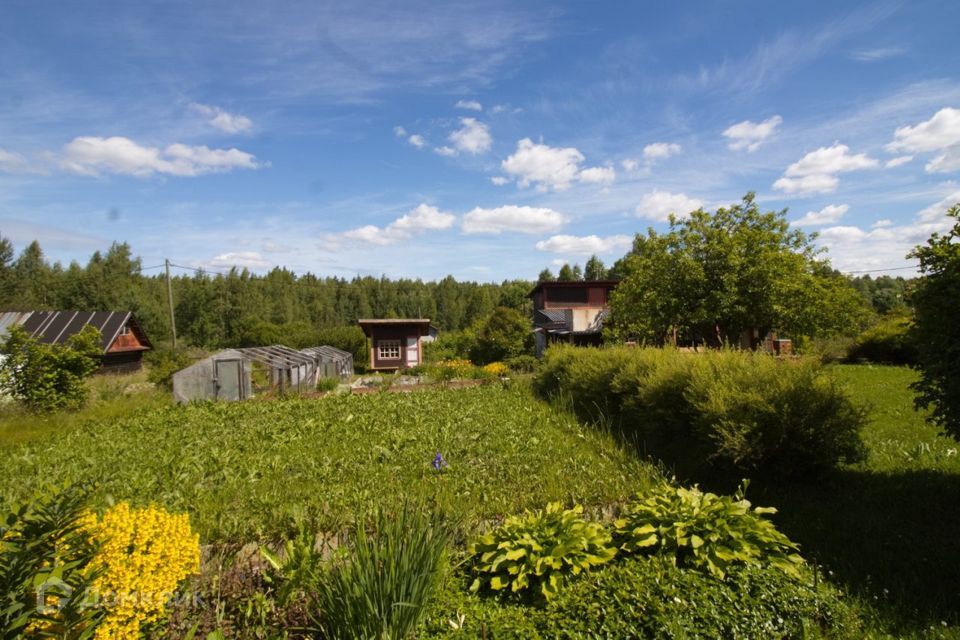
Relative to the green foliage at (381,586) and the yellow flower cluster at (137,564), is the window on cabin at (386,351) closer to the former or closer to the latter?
the green foliage at (381,586)

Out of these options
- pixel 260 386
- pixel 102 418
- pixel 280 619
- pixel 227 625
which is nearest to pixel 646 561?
pixel 280 619

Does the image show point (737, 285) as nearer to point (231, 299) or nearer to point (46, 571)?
point (46, 571)

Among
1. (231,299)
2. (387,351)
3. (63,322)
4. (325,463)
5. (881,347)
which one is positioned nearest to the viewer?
(325,463)

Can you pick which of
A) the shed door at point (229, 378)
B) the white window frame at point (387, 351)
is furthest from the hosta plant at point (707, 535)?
the white window frame at point (387, 351)

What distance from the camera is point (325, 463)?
614 centimetres

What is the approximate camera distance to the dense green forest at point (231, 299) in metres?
50.0

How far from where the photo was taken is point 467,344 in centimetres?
4106

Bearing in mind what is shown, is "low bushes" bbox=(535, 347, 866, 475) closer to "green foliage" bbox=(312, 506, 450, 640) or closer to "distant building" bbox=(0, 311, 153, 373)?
"green foliage" bbox=(312, 506, 450, 640)

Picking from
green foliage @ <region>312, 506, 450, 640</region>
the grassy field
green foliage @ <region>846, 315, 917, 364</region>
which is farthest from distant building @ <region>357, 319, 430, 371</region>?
green foliage @ <region>312, 506, 450, 640</region>

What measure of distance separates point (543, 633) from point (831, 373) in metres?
4.74

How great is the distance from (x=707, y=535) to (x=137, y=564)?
10.9ft

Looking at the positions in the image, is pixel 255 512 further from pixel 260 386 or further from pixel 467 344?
pixel 467 344

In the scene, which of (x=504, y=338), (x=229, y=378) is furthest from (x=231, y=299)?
(x=229, y=378)

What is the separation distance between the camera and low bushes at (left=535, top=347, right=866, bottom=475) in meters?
4.88
